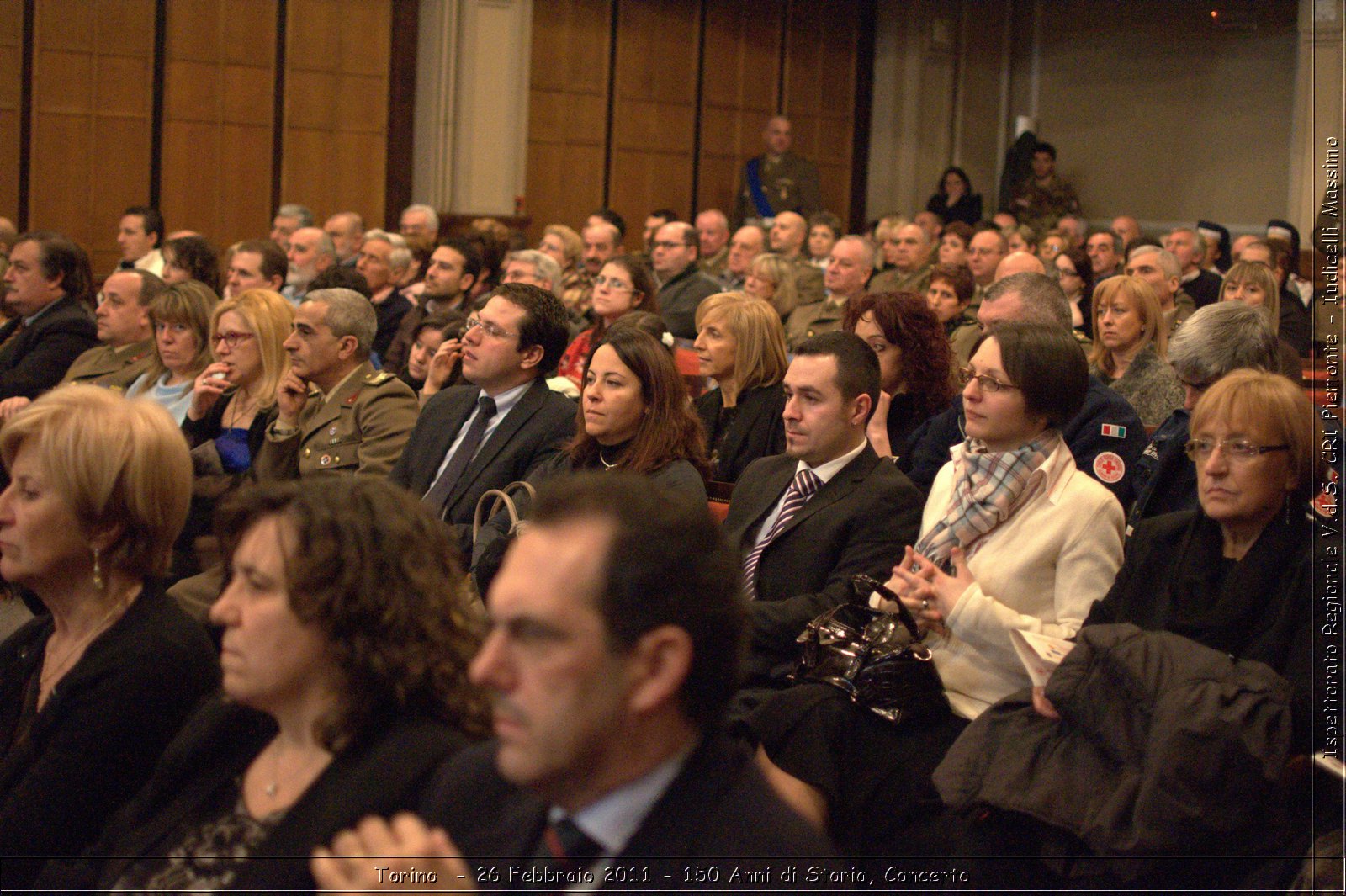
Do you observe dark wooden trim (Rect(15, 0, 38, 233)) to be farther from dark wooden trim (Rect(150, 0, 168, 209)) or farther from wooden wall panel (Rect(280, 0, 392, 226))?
wooden wall panel (Rect(280, 0, 392, 226))

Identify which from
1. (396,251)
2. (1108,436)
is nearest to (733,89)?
(396,251)

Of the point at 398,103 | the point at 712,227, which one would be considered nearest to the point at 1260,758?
the point at 712,227

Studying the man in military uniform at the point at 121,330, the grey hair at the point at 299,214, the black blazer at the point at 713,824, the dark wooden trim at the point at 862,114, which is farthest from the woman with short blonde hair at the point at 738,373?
the dark wooden trim at the point at 862,114

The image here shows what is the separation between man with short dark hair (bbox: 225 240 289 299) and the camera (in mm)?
7445

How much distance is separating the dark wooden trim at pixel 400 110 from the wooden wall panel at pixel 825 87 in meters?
3.84

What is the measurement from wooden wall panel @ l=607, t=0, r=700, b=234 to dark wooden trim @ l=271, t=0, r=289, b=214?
298 centimetres

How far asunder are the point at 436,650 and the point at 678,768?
543mm

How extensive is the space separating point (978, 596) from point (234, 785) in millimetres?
1484

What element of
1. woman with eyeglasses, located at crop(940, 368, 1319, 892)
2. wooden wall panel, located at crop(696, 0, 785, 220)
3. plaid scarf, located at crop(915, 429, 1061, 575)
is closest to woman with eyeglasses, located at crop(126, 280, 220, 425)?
Answer: plaid scarf, located at crop(915, 429, 1061, 575)

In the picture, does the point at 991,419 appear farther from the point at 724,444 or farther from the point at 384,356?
the point at 384,356

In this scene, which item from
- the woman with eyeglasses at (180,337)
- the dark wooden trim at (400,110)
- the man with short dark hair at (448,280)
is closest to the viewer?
the woman with eyeglasses at (180,337)

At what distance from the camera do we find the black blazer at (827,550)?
3.20 metres

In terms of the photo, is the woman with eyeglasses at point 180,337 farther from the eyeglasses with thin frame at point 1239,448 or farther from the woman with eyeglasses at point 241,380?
the eyeglasses with thin frame at point 1239,448

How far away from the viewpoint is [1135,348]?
16.7 ft
